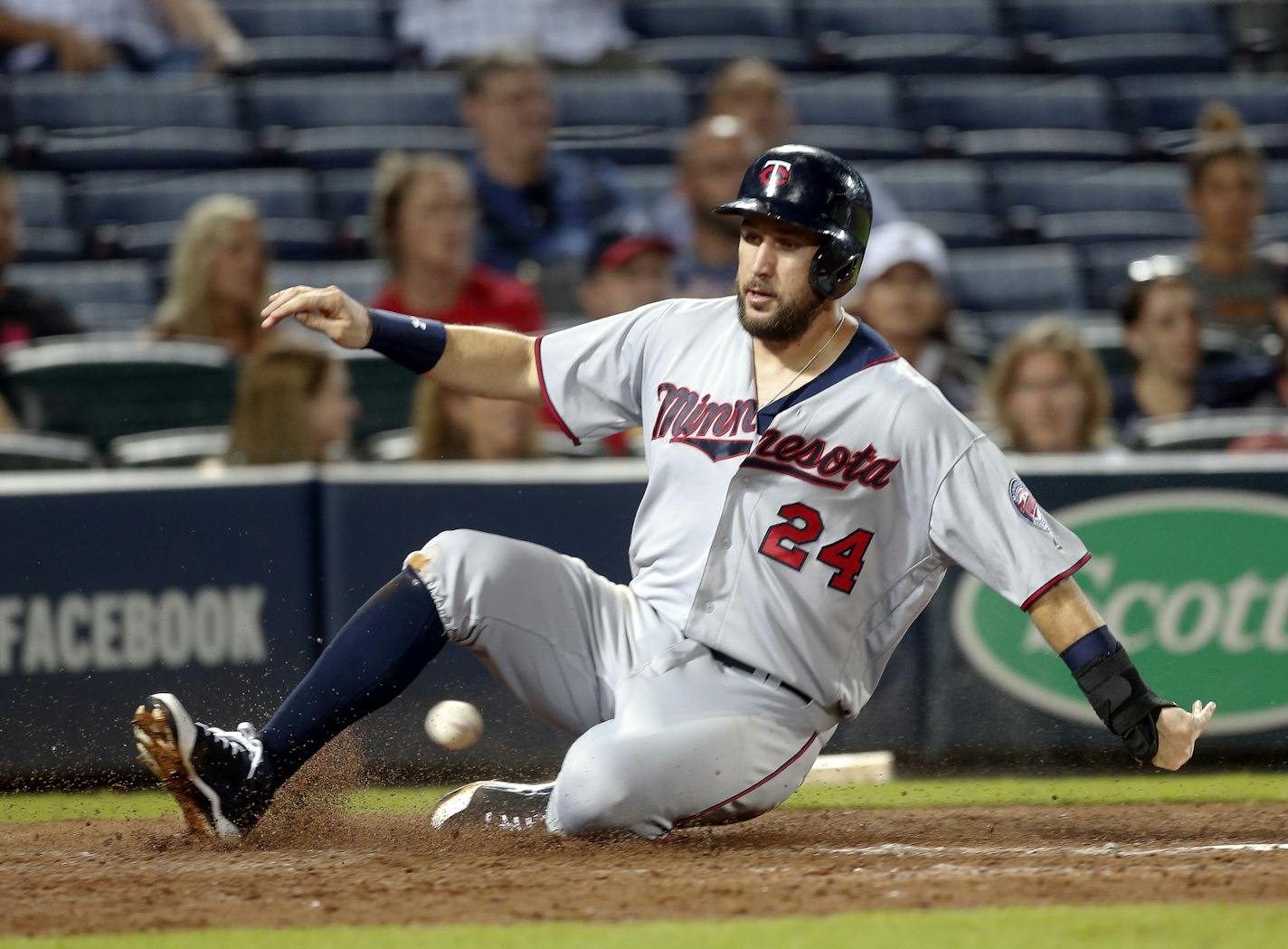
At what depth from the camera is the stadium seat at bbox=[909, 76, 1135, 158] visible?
854 cm

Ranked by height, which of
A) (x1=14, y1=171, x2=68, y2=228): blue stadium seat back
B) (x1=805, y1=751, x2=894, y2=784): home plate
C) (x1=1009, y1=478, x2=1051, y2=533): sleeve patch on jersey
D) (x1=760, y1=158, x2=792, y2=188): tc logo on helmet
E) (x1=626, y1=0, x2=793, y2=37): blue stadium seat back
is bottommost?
(x1=805, y1=751, x2=894, y2=784): home plate

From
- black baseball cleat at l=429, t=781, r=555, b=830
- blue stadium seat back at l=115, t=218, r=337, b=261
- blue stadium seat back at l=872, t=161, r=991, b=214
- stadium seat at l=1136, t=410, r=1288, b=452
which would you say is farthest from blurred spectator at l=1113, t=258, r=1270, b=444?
blue stadium seat back at l=115, t=218, r=337, b=261

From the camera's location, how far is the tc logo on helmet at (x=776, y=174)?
3.48 metres

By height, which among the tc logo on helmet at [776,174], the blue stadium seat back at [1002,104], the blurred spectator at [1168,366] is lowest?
the blurred spectator at [1168,366]

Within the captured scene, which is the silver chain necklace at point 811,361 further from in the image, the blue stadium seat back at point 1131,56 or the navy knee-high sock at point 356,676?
the blue stadium seat back at point 1131,56

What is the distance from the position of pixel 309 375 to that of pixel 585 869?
2.39 metres

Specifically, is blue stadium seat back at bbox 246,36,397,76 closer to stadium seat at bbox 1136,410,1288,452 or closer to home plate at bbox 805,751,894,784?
stadium seat at bbox 1136,410,1288,452

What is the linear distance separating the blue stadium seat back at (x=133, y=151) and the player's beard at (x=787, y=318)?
464 centimetres

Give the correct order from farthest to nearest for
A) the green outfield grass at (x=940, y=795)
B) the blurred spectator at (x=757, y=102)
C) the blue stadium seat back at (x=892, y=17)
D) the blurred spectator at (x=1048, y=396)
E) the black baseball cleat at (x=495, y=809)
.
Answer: the blue stadium seat back at (x=892, y=17)
the blurred spectator at (x=757, y=102)
the blurred spectator at (x=1048, y=396)
the green outfield grass at (x=940, y=795)
the black baseball cleat at (x=495, y=809)

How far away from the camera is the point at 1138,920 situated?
9.39 ft

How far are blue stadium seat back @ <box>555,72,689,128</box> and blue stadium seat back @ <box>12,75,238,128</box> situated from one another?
1.51 metres

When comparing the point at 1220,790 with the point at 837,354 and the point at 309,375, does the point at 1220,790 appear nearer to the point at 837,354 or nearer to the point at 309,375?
the point at 837,354

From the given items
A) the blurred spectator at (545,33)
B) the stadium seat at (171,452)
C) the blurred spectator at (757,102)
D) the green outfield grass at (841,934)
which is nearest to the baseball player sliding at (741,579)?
the green outfield grass at (841,934)

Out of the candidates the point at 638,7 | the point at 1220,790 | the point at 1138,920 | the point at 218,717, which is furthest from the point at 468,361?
the point at 638,7
